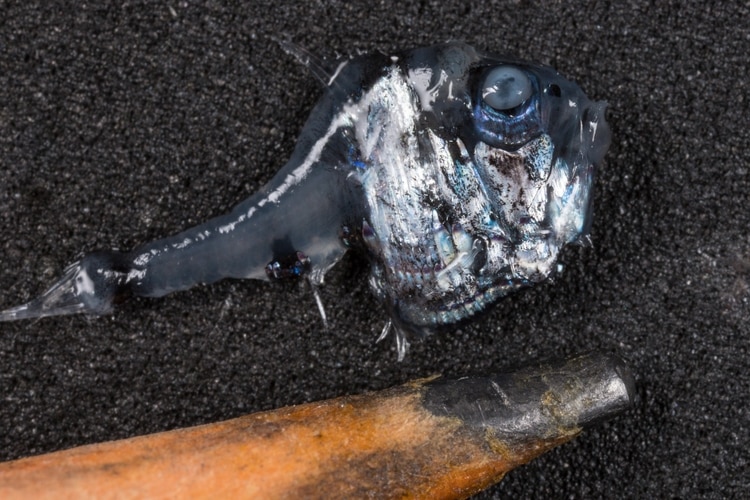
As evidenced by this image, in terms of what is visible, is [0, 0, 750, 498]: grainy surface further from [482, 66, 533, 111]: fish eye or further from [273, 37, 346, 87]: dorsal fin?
[482, 66, 533, 111]: fish eye

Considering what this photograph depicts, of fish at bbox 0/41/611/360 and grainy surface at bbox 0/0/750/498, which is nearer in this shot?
fish at bbox 0/41/611/360

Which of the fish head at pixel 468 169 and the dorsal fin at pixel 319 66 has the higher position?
the dorsal fin at pixel 319 66

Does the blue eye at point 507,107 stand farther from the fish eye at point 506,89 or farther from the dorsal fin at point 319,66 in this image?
the dorsal fin at point 319,66

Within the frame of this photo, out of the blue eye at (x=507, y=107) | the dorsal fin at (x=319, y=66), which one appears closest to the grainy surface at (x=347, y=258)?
the dorsal fin at (x=319, y=66)

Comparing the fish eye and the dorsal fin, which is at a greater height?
the dorsal fin

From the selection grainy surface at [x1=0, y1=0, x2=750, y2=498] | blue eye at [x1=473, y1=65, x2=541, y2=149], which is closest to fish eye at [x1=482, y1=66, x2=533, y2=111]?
blue eye at [x1=473, y1=65, x2=541, y2=149]

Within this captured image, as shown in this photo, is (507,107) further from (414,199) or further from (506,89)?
(414,199)

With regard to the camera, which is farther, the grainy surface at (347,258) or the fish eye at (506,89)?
the grainy surface at (347,258)

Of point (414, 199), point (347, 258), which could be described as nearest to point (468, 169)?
point (414, 199)
